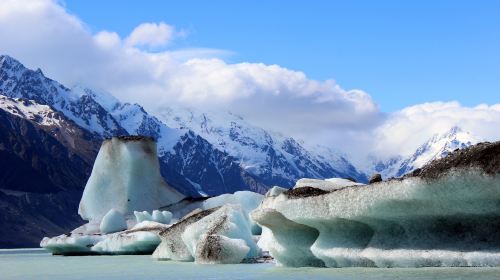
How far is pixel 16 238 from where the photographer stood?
151125mm

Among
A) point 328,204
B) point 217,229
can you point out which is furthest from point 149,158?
point 328,204

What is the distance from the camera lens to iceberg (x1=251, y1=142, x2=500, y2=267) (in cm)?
1155

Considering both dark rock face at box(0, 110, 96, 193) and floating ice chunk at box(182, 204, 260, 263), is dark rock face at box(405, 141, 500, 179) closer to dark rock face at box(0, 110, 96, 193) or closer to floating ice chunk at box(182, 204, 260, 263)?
floating ice chunk at box(182, 204, 260, 263)

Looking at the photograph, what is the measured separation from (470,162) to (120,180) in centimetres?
3680

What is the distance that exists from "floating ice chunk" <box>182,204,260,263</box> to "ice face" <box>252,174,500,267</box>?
4.60m

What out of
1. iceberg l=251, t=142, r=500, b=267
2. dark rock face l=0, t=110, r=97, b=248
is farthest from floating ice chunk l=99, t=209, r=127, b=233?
dark rock face l=0, t=110, r=97, b=248

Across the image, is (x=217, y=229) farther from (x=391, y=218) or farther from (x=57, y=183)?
(x=57, y=183)

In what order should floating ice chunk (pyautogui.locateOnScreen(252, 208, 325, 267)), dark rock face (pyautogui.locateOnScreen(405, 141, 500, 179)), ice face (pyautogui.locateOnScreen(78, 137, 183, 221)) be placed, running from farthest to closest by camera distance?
ice face (pyautogui.locateOnScreen(78, 137, 183, 221)) → floating ice chunk (pyautogui.locateOnScreen(252, 208, 325, 267)) → dark rock face (pyautogui.locateOnScreen(405, 141, 500, 179))

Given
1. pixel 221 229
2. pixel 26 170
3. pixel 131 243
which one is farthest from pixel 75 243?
pixel 26 170

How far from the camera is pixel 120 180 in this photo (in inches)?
1836

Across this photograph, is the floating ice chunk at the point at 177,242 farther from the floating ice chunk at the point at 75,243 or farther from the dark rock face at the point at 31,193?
the dark rock face at the point at 31,193

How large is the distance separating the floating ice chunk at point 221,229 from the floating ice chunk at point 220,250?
124mm

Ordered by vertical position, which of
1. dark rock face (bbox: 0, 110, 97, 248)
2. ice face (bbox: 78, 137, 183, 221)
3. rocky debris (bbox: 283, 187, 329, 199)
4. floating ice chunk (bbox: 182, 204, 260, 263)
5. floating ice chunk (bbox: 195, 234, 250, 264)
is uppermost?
dark rock face (bbox: 0, 110, 97, 248)

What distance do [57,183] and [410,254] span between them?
185m
